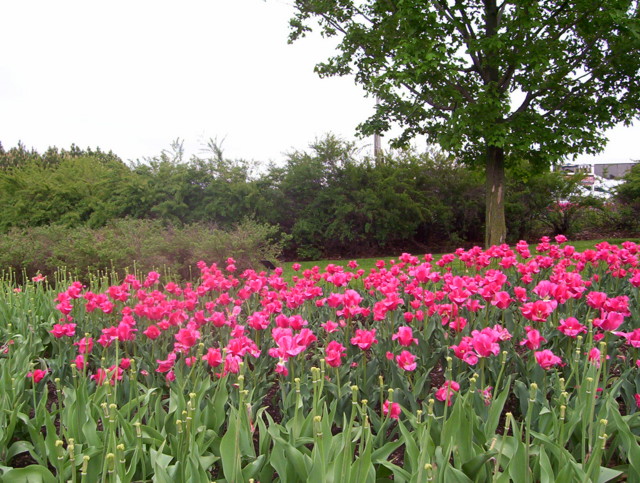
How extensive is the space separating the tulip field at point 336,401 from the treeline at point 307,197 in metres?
8.31

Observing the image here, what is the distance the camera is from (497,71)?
35.7 ft

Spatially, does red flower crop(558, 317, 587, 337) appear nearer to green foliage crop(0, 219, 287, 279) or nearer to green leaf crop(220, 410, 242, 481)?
green leaf crop(220, 410, 242, 481)

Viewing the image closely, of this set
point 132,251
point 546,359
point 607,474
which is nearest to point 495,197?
point 132,251

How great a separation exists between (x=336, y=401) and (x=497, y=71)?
10240 mm

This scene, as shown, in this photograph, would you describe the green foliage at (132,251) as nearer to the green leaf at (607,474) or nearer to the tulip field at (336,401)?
the tulip field at (336,401)

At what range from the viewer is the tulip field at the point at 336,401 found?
178 centimetres

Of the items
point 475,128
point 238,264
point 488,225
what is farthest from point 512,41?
point 238,264

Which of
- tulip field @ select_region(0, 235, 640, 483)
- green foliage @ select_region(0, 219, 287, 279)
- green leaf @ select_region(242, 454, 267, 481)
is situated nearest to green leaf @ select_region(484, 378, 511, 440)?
tulip field @ select_region(0, 235, 640, 483)

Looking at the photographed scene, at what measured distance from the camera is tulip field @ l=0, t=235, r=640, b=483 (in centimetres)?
178

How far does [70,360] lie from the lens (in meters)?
3.18

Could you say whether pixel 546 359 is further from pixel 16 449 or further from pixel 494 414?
pixel 16 449

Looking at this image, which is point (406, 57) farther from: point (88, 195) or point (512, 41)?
point (88, 195)

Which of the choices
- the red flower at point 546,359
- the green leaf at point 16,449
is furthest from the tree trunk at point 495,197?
the green leaf at point 16,449

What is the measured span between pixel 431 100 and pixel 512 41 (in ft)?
6.03
